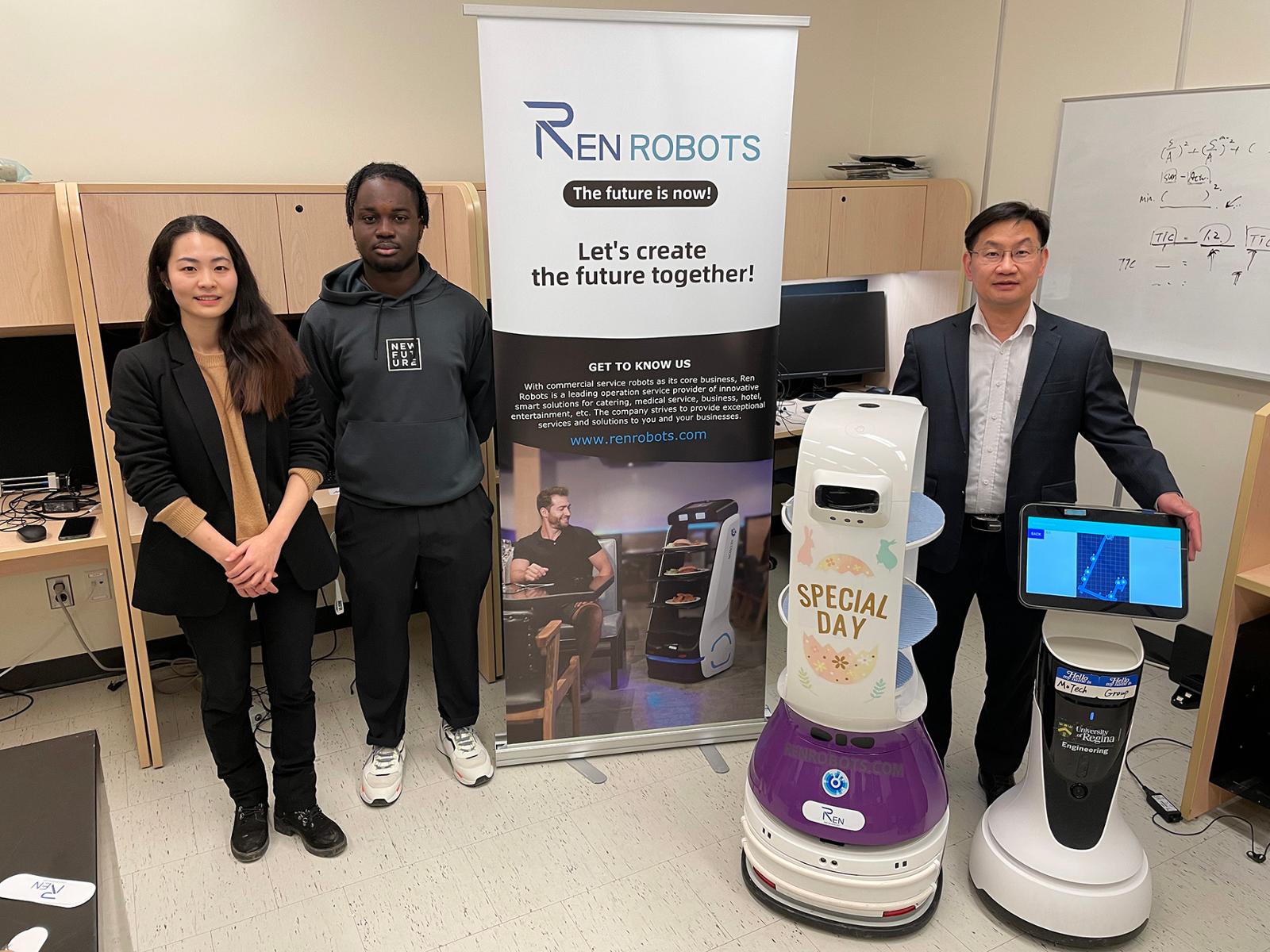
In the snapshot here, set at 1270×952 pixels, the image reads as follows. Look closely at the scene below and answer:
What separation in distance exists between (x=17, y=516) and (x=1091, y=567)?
116 inches

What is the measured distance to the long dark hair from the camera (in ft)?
6.86

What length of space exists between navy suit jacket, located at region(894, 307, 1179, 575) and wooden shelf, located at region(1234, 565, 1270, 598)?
437mm

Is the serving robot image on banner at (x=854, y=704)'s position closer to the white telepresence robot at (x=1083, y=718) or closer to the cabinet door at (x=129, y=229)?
the white telepresence robot at (x=1083, y=718)

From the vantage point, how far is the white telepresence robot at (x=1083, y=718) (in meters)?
1.99

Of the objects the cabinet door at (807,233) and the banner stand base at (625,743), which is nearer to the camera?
the banner stand base at (625,743)

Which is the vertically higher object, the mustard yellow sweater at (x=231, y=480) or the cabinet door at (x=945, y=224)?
the cabinet door at (x=945, y=224)

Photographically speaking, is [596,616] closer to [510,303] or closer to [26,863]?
[510,303]

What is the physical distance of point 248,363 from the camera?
83.4 inches

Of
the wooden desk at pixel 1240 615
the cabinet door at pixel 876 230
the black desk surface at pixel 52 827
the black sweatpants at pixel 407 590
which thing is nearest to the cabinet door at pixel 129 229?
the black sweatpants at pixel 407 590

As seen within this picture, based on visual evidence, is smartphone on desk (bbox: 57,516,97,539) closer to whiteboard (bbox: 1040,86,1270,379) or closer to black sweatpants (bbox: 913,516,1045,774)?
black sweatpants (bbox: 913,516,1045,774)

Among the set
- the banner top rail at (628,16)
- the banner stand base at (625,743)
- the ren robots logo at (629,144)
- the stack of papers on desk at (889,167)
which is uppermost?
the banner top rail at (628,16)

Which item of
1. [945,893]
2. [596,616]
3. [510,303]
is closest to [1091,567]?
[945,893]

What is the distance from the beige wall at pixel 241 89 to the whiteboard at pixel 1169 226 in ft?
5.92

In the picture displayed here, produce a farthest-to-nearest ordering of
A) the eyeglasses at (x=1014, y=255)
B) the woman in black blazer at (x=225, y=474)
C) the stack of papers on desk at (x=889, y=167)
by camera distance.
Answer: the stack of papers on desk at (x=889, y=167)
the eyeglasses at (x=1014, y=255)
the woman in black blazer at (x=225, y=474)
